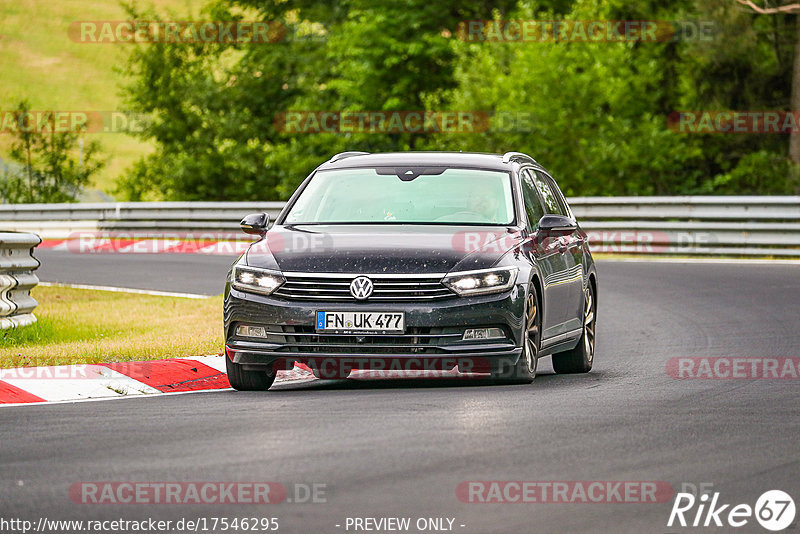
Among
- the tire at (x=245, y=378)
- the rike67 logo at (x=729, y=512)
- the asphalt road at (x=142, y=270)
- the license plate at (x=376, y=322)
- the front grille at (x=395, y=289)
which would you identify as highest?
the front grille at (x=395, y=289)

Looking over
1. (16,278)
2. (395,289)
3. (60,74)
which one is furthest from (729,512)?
(60,74)

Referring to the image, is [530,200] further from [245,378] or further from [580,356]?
[245,378]

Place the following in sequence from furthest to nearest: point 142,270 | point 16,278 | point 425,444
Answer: point 142,270 → point 16,278 → point 425,444

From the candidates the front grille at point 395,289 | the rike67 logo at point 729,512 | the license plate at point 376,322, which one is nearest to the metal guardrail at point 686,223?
the front grille at point 395,289

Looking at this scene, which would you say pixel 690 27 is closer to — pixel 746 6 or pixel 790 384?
pixel 746 6

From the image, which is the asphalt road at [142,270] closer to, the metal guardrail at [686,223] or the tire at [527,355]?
the metal guardrail at [686,223]

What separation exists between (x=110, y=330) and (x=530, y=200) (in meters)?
5.00

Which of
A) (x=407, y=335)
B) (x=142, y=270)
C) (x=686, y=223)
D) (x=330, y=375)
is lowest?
(x=142, y=270)

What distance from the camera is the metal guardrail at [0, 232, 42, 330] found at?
42.5 ft

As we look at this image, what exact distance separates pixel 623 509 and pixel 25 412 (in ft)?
14.2

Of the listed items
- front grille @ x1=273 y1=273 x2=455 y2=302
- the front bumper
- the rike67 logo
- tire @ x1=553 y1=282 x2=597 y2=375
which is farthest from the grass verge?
the rike67 logo

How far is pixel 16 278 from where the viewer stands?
13.1 metres

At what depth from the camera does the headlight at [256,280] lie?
388 inches

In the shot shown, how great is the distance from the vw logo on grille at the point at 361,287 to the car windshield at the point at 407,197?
3.57 ft
